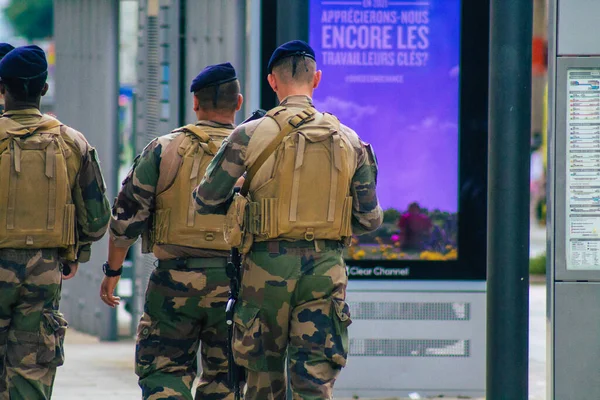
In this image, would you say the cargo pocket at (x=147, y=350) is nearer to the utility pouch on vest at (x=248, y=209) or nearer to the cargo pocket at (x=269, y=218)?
the utility pouch on vest at (x=248, y=209)

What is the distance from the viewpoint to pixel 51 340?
575 cm

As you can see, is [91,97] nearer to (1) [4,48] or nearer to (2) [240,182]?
(1) [4,48]

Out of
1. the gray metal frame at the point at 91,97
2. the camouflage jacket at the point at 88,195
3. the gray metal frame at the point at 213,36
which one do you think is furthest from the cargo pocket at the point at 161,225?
the gray metal frame at the point at 91,97

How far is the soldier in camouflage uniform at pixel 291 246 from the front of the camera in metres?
5.18

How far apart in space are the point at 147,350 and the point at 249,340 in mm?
892

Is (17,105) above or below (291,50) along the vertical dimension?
below

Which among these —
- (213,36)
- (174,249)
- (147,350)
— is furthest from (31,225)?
(213,36)

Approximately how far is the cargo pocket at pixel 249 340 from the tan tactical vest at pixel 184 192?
2.50 feet

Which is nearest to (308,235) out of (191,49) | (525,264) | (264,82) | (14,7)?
(525,264)

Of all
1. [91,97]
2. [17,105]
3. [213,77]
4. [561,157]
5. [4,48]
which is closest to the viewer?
[17,105]

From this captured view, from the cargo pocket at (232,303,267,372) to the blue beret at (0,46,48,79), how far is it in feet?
5.12

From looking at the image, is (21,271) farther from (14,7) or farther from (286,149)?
(14,7)

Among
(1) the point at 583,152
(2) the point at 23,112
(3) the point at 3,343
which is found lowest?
(3) the point at 3,343

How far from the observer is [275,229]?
517 cm
